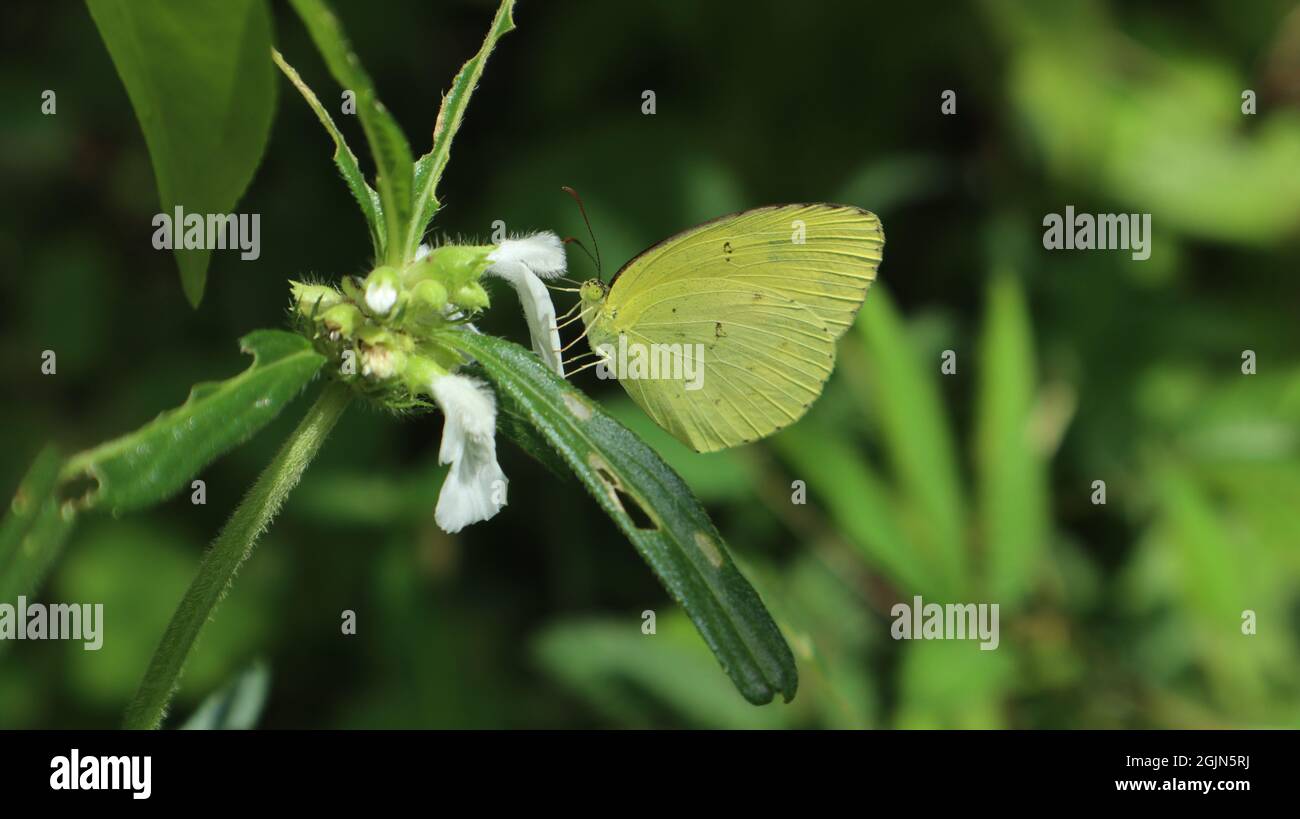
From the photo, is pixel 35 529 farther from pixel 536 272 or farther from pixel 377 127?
pixel 536 272

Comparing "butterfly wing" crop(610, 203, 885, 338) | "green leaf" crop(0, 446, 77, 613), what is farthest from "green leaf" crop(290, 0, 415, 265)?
"butterfly wing" crop(610, 203, 885, 338)

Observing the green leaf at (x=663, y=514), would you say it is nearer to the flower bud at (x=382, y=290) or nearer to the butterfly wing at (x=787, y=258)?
the flower bud at (x=382, y=290)

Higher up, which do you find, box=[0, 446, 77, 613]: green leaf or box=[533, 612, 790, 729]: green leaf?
box=[0, 446, 77, 613]: green leaf

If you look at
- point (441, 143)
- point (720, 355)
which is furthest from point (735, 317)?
point (441, 143)

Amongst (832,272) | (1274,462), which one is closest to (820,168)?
(1274,462)

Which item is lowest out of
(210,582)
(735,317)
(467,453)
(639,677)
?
(639,677)

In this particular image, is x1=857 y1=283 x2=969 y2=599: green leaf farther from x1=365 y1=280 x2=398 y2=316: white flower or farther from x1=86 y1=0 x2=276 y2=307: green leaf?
x1=86 y1=0 x2=276 y2=307: green leaf
